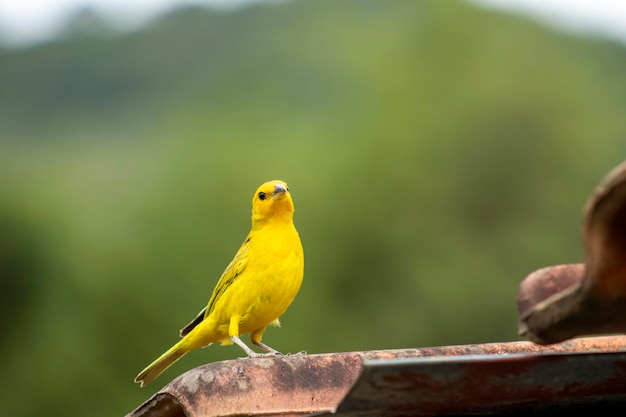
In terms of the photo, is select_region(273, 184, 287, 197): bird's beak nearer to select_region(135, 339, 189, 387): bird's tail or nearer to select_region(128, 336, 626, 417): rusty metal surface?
select_region(135, 339, 189, 387): bird's tail

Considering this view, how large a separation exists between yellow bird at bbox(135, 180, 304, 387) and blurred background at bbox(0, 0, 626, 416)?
1158cm

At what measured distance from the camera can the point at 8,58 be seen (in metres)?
43.6

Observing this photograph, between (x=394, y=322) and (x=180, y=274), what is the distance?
5555 millimetres

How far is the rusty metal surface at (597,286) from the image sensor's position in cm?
175

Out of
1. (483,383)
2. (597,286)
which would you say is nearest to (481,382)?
(483,383)

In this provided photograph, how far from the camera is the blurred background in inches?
870

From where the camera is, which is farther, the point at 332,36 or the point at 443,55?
the point at 332,36

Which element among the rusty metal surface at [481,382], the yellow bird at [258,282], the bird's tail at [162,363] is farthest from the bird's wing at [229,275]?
the rusty metal surface at [481,382]

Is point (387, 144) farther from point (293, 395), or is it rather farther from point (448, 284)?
point (293, 395)

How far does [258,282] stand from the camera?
5871 millimetres

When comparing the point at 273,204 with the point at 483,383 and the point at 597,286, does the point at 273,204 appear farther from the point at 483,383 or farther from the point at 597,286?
the point at 597,286

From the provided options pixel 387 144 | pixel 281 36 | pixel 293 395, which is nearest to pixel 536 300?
pixel 293 395

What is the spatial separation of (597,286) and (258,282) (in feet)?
13.5

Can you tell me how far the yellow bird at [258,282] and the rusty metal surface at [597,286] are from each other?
3.84 m
